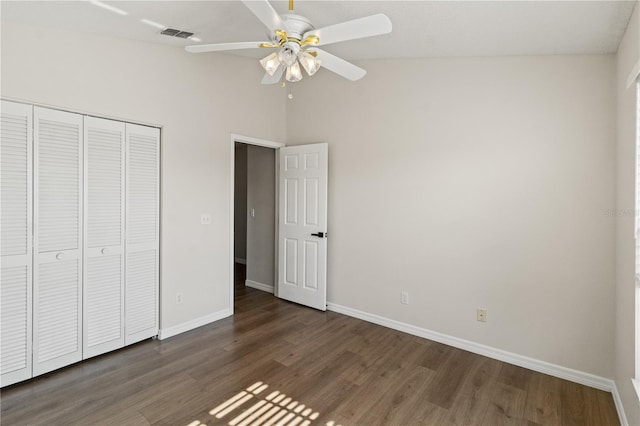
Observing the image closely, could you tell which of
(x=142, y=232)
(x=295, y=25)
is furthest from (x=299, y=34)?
(x=142, y=232)

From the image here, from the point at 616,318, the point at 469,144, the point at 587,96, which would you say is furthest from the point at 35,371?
the point at 587,96

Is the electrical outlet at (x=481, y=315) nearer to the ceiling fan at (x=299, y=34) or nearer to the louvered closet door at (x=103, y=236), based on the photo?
the ceiling fan at (x=299, y=34)

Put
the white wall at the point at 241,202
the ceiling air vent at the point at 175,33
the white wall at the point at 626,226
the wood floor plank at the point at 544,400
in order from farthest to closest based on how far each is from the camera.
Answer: the white wall at the point at 241,202
the ceiling air vent at the point at 175,33
the wood floor plank at the point at 544,400
the white wall at the point at 626,226

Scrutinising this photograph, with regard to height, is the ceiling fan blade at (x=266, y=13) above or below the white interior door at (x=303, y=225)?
above

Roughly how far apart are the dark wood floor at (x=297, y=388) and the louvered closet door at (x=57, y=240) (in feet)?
0.86

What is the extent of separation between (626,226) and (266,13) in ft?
8.48

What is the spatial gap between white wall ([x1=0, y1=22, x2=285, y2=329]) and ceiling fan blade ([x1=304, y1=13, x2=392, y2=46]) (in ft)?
6.42

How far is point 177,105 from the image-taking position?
10.6 feet

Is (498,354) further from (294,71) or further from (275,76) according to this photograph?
(275,76)

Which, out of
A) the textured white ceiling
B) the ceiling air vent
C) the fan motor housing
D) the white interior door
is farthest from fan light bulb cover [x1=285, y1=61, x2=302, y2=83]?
the white interior door

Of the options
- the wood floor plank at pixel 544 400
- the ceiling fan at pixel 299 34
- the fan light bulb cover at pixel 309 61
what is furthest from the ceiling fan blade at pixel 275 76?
the wood floor plank at pixel 544 400

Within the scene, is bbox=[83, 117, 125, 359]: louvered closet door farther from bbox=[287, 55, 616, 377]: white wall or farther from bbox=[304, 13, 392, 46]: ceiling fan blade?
bbox=[287, 55, 616, 377]: white wall

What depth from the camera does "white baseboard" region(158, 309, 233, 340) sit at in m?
3.22

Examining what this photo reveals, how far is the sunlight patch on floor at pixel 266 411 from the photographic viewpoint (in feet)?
6.79
